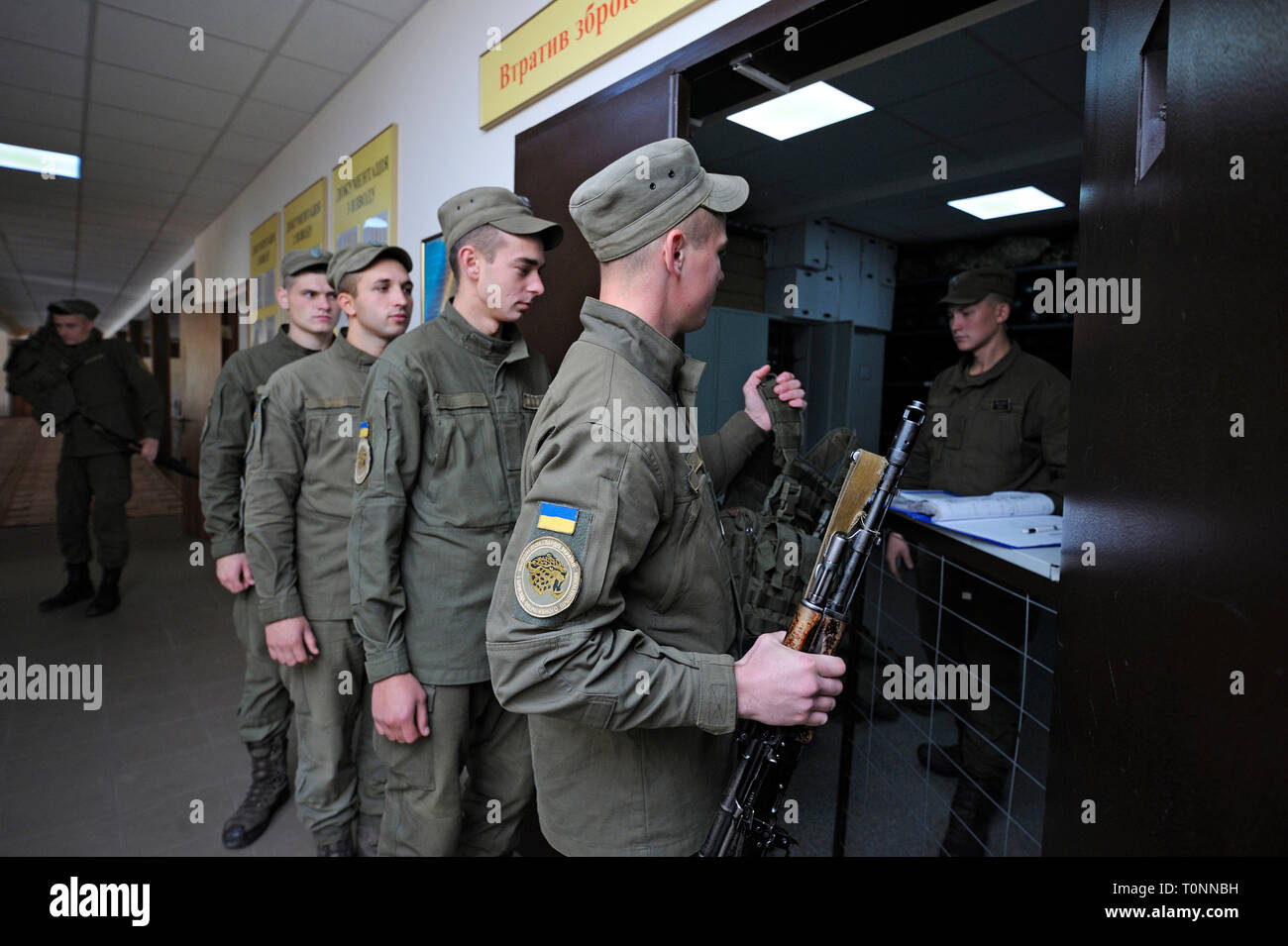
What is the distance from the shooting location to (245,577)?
2041 millimetres

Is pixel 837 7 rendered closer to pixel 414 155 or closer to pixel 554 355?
pixel 554 355

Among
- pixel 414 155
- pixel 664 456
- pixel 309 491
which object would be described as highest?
pixel 414 155

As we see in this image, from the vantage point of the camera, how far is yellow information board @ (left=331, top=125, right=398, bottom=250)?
2961 mm

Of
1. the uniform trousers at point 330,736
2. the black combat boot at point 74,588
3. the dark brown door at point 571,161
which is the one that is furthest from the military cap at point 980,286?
the black combat boot at point 74,588

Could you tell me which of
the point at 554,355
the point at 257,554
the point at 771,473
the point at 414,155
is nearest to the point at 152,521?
the point at 414,155

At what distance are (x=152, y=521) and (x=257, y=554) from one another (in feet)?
20.6

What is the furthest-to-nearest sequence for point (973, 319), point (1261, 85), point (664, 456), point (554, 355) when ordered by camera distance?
point (973, 319)
point (554, 355)
point (664, 456)
point (1261, 85)

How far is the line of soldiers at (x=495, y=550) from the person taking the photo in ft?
2.63

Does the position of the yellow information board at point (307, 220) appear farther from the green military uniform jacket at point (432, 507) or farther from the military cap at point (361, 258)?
the green military uniform jacket at point (432, 507)

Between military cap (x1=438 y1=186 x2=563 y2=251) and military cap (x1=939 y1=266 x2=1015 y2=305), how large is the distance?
52.7 inches

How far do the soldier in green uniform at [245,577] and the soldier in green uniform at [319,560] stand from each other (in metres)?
0.26

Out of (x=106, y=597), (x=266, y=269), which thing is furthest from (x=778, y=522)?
(x=266, y=269)

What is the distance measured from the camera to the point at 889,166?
4.56 meters

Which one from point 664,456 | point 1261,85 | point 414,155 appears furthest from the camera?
point 414,155
